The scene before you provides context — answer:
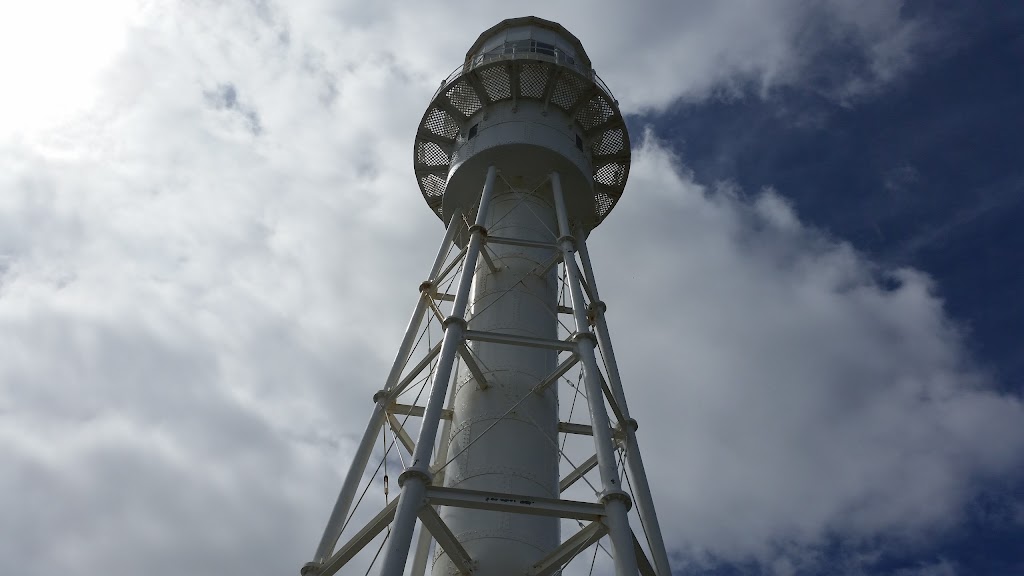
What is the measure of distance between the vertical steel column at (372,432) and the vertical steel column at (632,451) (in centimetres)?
408

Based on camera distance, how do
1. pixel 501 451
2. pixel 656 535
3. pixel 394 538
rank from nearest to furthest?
1. pixel 394 538
2. pixel 656 535
3. pixel 501 451

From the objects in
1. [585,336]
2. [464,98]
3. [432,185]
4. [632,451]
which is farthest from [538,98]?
[632,451]

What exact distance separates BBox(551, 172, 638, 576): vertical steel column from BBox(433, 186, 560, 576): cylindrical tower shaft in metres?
1.65

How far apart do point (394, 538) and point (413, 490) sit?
40.9 inches

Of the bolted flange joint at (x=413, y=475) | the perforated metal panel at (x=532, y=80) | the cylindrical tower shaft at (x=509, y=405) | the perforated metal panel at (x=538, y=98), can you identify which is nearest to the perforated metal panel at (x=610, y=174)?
the perforated metal panel at (x=538, y=98)

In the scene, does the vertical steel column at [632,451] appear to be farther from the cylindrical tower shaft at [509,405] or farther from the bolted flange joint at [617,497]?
the bolted flange joint at [617,497]

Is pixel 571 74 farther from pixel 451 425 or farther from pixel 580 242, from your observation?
pixel 451 425

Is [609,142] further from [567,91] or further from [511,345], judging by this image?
[511,345]

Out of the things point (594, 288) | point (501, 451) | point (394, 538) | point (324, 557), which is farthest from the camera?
point (594, 288)

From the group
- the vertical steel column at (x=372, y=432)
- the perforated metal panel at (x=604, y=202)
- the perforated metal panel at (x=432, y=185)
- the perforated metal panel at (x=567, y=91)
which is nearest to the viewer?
the vertical steel column at (x=372, y=432)

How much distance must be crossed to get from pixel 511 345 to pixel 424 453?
18.7ft

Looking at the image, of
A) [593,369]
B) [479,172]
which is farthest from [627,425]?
[479,172]

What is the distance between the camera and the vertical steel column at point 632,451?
48.3 ft

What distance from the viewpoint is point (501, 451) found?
16.1 metres
